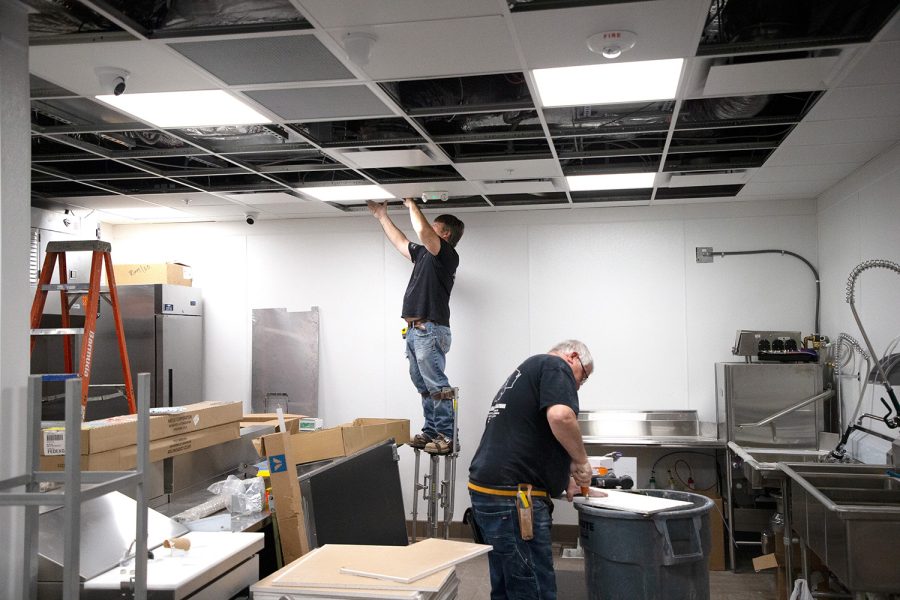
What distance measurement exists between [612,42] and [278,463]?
2088 mm

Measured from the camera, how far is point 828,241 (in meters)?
5.36

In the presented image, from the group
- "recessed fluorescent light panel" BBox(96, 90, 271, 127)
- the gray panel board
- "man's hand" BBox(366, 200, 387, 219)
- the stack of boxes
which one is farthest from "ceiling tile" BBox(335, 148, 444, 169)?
the gray panel board

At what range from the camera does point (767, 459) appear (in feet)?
15.8

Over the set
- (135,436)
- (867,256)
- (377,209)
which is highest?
(377,209)

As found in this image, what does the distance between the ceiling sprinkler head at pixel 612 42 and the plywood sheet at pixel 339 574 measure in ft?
5.91

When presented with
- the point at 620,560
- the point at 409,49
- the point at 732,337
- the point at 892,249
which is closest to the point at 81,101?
the point at 409,49

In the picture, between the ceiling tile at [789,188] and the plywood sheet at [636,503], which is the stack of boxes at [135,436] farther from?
the ceiling tile at [789,188]

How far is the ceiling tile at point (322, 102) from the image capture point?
10.4ft

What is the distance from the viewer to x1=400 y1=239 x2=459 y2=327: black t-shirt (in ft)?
17.1

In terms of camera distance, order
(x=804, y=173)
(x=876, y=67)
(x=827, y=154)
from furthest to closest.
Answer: (x=804, y=173)
(x=827, y=154)
(x=876, y=67)

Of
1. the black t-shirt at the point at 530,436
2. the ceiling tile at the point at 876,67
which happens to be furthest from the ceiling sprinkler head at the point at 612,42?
the black t-shirt at the point at 530,436

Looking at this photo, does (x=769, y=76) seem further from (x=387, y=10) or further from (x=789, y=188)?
(x=789, y=188)

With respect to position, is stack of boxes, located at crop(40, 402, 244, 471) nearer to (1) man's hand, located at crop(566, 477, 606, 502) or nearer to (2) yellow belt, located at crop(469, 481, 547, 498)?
→ (2) yellow belt, located at crop(469, 481, 547, 498)

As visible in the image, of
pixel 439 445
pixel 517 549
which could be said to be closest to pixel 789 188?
pixel 439 445
